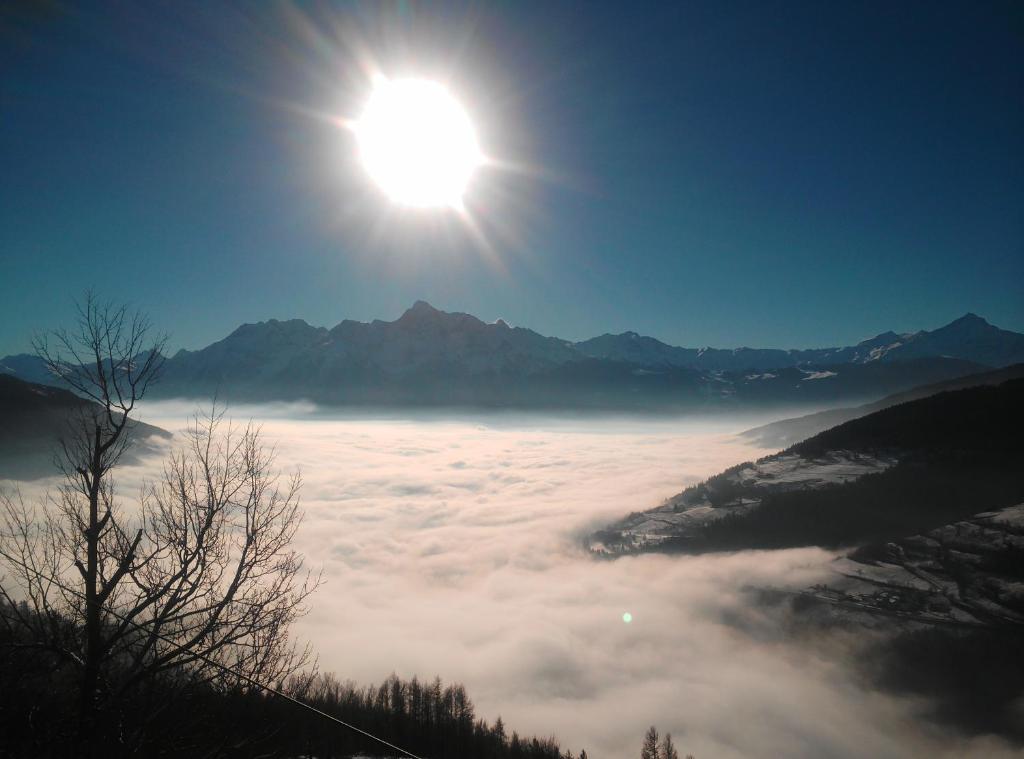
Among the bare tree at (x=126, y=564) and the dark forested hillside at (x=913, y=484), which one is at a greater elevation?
the bare tree at (x=126, y=564)

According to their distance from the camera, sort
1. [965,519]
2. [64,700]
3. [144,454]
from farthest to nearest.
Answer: [144,454]
[965,519]
[64,700]

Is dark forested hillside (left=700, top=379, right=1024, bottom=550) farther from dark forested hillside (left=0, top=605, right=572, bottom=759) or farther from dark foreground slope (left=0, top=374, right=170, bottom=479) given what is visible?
dark foreground slope (left=0, top=374, right=170, bottom=479)

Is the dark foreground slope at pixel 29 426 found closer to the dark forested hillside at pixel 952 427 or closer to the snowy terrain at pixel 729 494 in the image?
the snowy terrain at pixel 729 494

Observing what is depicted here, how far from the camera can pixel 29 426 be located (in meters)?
161

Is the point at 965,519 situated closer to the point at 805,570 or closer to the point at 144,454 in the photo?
the point at 805,570

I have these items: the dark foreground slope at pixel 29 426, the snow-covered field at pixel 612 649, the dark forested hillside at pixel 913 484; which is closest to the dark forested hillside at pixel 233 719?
the snow-covered field at pixel 612 649

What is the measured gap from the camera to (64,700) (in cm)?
1262

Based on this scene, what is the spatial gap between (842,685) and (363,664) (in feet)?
364

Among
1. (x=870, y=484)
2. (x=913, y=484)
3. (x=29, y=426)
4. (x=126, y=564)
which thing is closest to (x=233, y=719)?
(x=126, y=564)

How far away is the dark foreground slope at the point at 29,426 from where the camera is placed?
5925 inches

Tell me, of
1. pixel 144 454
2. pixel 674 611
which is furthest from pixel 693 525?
pixel 144 454

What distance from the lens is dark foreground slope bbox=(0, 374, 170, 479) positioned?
150500 millimetres

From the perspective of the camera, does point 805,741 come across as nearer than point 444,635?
Yes

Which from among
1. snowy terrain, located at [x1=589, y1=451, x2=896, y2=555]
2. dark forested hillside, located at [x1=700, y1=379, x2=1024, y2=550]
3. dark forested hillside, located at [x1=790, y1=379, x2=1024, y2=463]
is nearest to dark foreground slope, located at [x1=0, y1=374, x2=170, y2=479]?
snowy terrain, located at [x1=589, y1=451, x2=896, y2=555]
